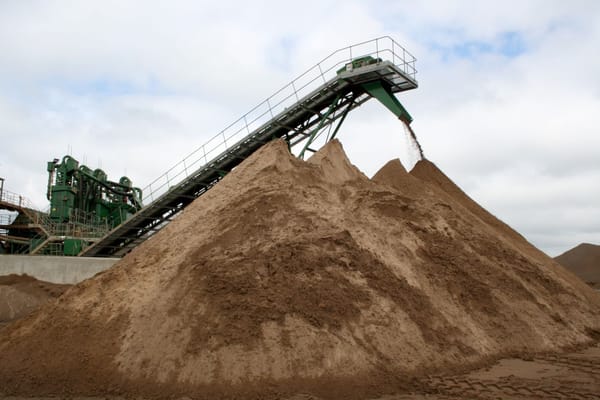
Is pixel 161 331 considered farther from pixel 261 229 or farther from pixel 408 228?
pixel 408 228

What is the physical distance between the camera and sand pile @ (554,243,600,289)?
126ft

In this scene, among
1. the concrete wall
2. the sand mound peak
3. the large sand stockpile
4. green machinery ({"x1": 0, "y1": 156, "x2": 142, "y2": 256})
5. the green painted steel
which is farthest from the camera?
green machinery ({"x1": 0, "y1": 156, "x2": 142, "y2": 256})

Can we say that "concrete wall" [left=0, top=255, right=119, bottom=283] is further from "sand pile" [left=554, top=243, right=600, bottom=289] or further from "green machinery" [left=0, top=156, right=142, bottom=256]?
"sand pile" [left=554, top=243, right=600, bottom=289]

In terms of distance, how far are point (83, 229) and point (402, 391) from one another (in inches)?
841

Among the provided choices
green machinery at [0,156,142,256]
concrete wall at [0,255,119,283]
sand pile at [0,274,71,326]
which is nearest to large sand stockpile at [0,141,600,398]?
sand pile at [0,274,71,326]

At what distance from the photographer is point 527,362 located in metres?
8.40

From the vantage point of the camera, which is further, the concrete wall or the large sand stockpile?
the concrete wall

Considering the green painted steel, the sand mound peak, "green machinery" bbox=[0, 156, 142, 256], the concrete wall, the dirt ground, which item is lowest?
the dirt ground

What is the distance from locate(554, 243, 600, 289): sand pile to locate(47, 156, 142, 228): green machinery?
1378 inches

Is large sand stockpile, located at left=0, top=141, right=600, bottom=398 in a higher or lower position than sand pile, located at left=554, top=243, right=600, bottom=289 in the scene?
lower

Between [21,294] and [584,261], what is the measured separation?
43073 mm

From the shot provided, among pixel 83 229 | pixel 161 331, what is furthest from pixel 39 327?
pixel 83 229

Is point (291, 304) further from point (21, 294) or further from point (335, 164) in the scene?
point (21, 294)

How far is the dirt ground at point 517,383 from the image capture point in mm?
6461
